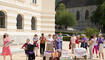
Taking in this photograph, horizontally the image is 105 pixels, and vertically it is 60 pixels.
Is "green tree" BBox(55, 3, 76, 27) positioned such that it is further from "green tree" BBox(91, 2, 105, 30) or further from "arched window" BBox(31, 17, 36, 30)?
"arched window" BBox(31, 17, 36, 30)

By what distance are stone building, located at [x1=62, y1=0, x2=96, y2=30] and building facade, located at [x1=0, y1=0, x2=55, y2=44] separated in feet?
166

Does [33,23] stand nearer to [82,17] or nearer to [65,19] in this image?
[65,19]

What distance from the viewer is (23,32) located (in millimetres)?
23922

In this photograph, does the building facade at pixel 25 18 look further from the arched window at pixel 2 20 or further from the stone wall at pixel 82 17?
the stone wall at pixel 82 17

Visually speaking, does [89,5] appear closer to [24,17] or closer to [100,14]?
[100,14]

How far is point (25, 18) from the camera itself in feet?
79.5

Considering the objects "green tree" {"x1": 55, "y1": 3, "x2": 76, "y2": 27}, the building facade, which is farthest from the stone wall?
the building facade

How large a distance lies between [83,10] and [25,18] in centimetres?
6141

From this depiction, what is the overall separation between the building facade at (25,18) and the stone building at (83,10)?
166 ft

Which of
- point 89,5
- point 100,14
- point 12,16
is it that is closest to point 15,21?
point 12,16

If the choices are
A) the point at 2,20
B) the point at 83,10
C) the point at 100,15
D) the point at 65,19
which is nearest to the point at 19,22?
the point at 2,20

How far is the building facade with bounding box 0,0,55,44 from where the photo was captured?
70.2 feet

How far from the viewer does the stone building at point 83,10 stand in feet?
259

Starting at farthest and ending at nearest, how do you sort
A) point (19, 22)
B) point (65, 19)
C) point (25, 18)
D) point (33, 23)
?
point (65, 19) < point (33, 23) < point (25, 18) < point (19, 22)
